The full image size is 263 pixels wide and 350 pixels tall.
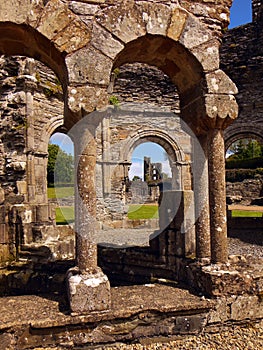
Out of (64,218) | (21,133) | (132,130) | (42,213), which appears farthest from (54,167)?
(42,213)

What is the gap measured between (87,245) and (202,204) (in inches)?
57.3

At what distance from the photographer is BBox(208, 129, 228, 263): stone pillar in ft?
12.2

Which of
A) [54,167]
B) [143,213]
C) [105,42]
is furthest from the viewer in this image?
[54,167]

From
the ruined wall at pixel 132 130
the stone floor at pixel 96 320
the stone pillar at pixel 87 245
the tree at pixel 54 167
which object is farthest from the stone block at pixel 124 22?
the tree at pixel 54 167


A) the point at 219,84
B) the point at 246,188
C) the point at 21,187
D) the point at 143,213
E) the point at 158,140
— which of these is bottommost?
the point at 143,213

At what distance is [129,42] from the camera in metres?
3.58

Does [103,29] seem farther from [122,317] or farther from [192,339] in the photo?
[192,339]

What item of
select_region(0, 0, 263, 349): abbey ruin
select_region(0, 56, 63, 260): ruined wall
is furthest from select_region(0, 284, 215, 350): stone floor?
select_region(0, 56, 63, 260): ruined wall

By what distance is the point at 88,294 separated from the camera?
317 cm

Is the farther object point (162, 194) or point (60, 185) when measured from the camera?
point (60, 185)

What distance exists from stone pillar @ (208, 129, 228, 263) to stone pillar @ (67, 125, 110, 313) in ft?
4.26

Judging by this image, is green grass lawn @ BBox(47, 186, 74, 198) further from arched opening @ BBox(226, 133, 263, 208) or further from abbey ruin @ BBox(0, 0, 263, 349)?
abbey ruin @ BBox(0, 0, 263, 349)

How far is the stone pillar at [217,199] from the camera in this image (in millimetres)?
3711

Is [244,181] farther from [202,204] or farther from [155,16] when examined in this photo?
[155,16]
